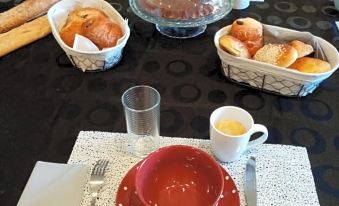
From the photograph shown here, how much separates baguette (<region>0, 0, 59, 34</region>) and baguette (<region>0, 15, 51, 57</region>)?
0.03 meters

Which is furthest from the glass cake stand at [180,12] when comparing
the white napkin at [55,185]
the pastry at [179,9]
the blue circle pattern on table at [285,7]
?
the white napkin at [55,185]

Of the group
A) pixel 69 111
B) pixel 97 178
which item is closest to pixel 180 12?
pixel 69 111

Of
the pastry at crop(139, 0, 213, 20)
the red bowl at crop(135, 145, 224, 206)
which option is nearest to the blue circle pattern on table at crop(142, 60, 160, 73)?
the pastry at crop(139, 0, 213, 20)

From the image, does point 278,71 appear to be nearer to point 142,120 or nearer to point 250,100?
point 250,100

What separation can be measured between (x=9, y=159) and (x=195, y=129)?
1.09ft

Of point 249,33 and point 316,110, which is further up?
point 249,33

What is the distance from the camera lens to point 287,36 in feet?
2.45

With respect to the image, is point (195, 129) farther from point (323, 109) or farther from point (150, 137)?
point (323, 109)

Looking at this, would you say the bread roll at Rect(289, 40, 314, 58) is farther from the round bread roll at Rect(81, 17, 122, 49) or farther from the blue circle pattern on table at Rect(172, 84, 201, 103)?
the round bread roll at Rect(81, 17, 122, 49)

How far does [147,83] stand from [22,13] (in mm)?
417

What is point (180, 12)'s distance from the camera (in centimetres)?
82

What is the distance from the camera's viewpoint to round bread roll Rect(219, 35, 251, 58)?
69 cm

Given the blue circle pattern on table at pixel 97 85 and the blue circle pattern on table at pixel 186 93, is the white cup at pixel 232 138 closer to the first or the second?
the blue circle pattern on table at pixel 186 93

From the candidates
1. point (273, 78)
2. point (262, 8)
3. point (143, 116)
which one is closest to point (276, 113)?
point (273, 78)
